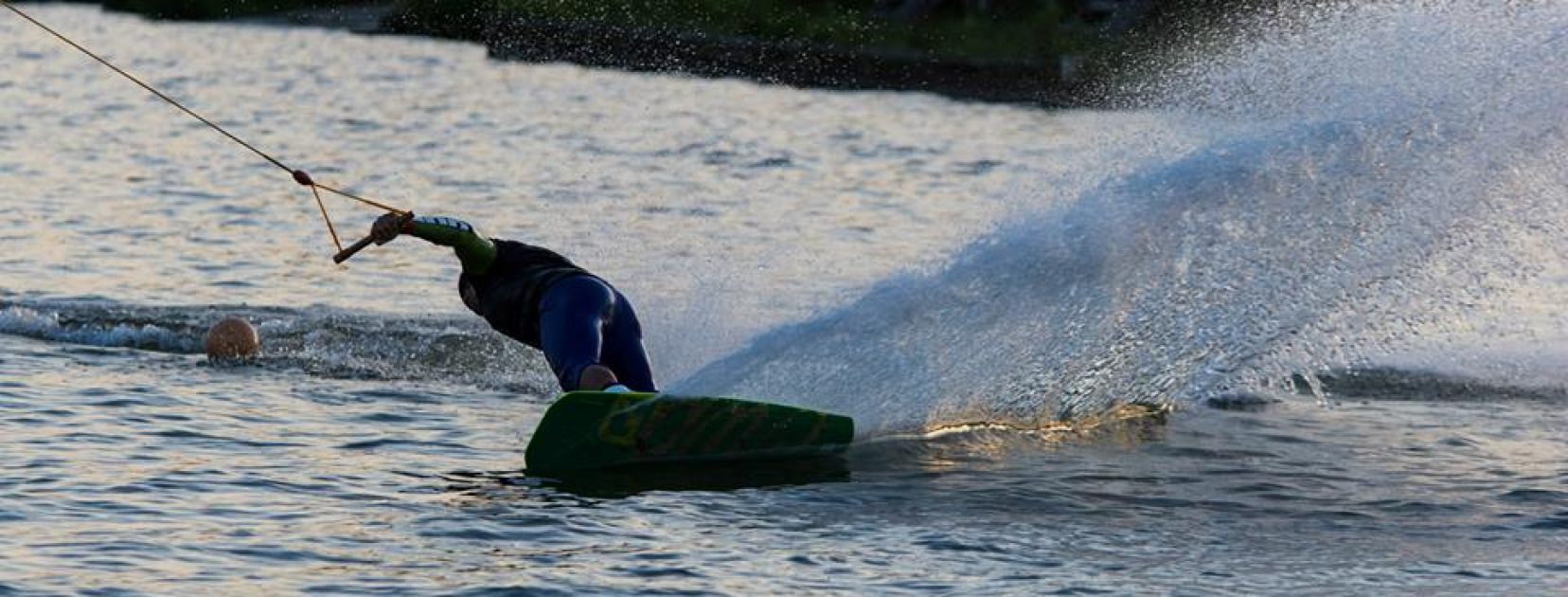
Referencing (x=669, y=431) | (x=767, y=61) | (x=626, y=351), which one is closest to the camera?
(x=669, y=431)

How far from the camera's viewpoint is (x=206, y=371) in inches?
597

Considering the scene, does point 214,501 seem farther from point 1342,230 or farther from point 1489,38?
point 1489,38

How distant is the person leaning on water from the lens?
1302 centimetres

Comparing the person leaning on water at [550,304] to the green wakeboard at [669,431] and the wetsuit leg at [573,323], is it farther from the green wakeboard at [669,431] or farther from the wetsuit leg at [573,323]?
the green wakeboard at [669,431]

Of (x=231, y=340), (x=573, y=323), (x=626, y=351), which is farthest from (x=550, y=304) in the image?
(x=231, y=340)

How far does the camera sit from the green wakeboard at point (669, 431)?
12.3m

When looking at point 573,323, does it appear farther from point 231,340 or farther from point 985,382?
point 231,340

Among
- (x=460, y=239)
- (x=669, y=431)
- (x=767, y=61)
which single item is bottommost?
(x=669, y=431)

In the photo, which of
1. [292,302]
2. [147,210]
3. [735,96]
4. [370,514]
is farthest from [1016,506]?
[735,96]

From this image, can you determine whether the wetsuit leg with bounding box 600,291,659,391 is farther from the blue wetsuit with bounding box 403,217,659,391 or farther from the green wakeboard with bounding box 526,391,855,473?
the green wakeboard with bounding box 526,391,855,473

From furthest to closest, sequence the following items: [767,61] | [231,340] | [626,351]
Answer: [767,61] < [231,340] < [626,351]

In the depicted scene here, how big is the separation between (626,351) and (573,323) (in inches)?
18.3

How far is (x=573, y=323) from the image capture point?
13125mm

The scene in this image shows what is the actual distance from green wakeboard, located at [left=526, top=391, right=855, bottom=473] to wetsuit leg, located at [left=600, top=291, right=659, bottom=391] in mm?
931
